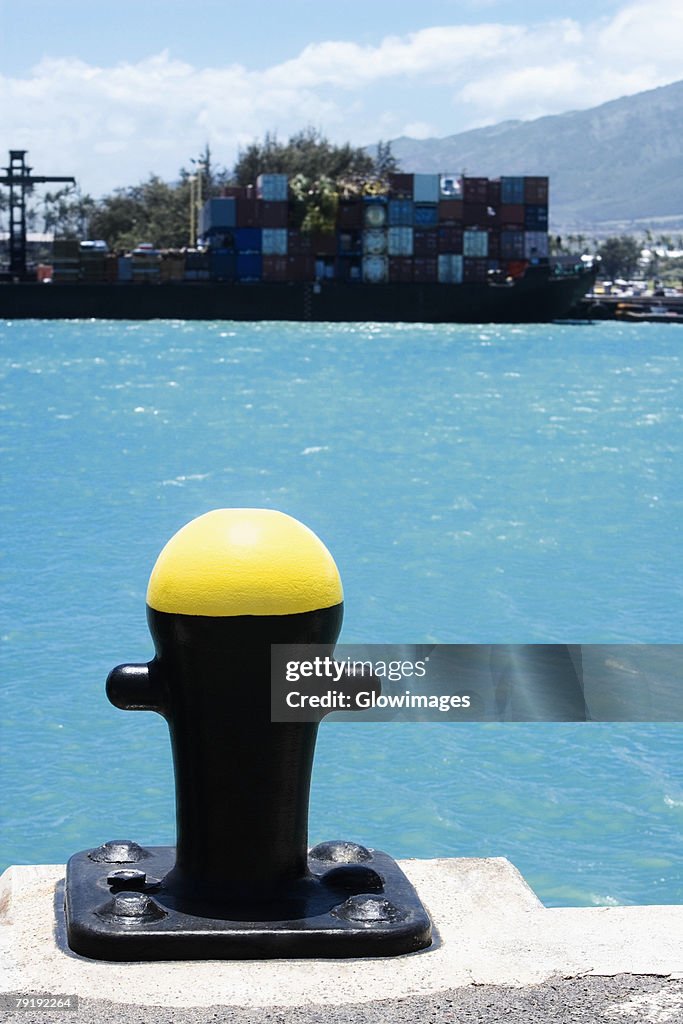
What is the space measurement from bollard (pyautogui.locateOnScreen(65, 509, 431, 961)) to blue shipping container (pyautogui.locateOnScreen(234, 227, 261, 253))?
95578 millimetres

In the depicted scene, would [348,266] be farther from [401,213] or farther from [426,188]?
[426,188]

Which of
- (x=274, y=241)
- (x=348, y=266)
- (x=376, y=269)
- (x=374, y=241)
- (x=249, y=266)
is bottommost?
(x=376, y=269)

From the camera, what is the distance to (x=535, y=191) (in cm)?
10131

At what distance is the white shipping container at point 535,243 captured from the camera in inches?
3989

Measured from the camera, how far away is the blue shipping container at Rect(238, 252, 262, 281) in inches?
3821

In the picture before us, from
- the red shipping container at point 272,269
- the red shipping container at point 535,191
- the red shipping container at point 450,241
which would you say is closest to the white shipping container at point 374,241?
the red shipping container at point 450,241

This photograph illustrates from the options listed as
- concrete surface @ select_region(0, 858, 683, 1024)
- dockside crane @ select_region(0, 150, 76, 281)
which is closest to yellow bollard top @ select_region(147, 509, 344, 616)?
concrete surface @ select_region(0, 858, 683, 1024)

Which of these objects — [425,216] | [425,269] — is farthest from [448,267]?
[425,216]

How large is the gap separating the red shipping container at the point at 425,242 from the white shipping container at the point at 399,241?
1.12ft

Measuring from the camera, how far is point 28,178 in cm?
9050

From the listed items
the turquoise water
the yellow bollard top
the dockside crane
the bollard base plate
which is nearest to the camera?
the bollard base plate

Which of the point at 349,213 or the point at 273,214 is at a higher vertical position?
the point at 349,213

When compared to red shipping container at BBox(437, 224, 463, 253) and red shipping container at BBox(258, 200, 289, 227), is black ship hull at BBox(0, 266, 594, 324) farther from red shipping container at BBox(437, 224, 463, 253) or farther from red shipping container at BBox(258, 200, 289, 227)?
red shipping container at BBox(258, 200, 289, 227)

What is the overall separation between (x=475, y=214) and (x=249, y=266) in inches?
645
